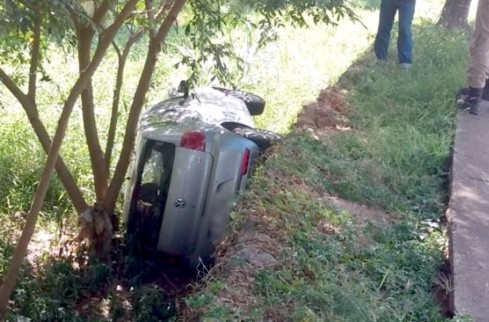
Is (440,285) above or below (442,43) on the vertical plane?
below

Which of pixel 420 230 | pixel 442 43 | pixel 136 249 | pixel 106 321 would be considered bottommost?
pixel 106 321

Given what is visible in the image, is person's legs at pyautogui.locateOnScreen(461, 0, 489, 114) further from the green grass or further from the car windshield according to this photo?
the car windshield

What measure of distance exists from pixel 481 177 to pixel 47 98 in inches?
187

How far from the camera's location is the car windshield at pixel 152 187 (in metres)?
6.08

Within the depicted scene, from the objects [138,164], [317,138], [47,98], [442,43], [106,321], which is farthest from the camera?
[442,43]

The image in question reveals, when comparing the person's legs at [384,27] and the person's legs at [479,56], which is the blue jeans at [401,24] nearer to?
the person's legs at [384,27]

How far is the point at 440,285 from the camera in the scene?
15.3ft

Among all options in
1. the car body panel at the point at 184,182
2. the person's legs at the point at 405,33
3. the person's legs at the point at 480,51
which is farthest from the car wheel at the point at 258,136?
the person's legs at the point at 405,33

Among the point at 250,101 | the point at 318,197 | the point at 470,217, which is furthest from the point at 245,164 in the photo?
the point at 250,101

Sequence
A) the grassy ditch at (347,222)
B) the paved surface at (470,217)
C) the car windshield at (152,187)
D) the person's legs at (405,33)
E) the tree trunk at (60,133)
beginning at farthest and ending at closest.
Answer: the person's legs at (405,33) < the car windshield at (152,187) < the tree trunk at (60,133) < the paved surface at (470,217) < the grassy ditch at (347,222)

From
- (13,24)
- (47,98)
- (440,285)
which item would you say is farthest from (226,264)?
(47,98)

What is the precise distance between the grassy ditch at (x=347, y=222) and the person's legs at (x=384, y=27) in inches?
52.9

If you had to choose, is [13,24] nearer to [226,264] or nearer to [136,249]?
[226,264]

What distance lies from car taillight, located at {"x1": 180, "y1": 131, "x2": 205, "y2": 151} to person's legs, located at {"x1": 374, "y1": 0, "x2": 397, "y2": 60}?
4.08 metres
